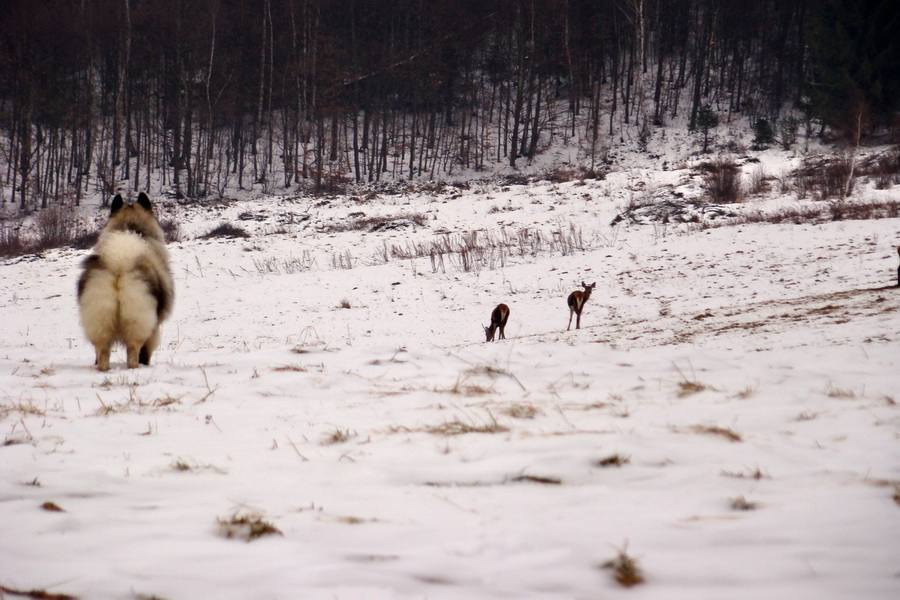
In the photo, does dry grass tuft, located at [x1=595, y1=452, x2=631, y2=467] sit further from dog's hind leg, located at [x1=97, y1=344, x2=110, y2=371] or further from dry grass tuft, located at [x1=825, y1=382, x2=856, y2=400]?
dog's hind leg, located at [x1=97, y1=344, x2=110, y2=371]

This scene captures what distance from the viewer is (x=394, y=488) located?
232 centimetres

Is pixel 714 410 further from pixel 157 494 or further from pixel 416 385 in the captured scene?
pixel 157 494

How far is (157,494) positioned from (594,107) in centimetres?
4223

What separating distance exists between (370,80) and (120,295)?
129 feet

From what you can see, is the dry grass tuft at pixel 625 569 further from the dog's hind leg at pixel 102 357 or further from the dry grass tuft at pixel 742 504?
→ the dog's hind leg at pixel 102 357

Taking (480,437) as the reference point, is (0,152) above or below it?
above

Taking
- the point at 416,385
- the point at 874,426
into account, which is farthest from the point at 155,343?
the point at 874,426

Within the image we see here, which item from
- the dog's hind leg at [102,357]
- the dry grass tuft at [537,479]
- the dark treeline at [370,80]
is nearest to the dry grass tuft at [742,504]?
the dry grass tuft at [537,479]

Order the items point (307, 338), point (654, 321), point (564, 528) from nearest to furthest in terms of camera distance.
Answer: point (564, 528), point (654, 321), point (307, 338)

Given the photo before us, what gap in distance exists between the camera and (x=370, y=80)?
41.0 meters

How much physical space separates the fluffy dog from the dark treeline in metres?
31.0

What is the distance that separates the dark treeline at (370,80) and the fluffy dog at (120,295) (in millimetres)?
31002

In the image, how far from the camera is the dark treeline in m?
34.5

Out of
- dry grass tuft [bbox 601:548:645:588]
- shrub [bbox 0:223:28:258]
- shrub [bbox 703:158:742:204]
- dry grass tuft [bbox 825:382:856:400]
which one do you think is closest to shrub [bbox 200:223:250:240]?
shrub [bbox 0:223:28:258]
